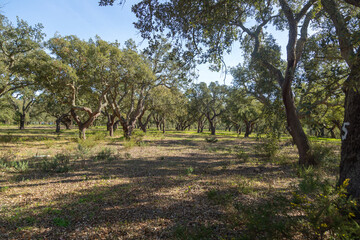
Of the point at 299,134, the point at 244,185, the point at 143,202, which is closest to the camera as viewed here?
the point at 143,202

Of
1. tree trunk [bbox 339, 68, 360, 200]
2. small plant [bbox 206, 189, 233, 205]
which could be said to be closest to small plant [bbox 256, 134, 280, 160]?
tree trunk [bbox 339, 68, 360, 200]

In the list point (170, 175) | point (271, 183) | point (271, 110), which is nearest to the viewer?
point (271, 183)

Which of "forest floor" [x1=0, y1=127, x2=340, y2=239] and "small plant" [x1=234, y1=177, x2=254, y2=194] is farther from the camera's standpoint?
"small plant" [x1=234, y1=177, x2=254, y2=194]

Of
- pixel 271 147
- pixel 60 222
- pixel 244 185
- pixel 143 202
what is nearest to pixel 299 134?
pixel 271 147

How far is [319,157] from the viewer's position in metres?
8.30

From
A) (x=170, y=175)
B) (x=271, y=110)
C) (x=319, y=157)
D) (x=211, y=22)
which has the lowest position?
(x=170, y=175)

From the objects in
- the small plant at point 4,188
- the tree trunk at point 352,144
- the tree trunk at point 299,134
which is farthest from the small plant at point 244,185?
the small plant at point 4,188

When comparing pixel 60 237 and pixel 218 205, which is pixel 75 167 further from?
pixel 218 205

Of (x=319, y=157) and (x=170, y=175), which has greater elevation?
(x=319, y=157)

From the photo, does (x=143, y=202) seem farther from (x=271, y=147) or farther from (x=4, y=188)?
(x=271, y=147)

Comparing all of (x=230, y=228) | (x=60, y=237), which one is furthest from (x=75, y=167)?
(x=230, y=228)

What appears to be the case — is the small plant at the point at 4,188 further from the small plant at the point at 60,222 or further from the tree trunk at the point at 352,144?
the tree trunk at the point at 352,144

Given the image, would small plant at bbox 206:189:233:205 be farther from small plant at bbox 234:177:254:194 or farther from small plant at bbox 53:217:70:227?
small plant at bbox 53:217:70:227

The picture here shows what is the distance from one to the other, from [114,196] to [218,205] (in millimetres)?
3111
